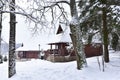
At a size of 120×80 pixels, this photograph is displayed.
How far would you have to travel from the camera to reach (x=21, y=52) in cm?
6284

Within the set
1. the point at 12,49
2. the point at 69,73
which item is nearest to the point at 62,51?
the point at 69,73

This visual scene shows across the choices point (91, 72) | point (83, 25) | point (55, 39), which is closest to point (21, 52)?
point (55, 39)

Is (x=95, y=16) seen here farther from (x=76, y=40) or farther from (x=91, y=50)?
(x=91, y=50)

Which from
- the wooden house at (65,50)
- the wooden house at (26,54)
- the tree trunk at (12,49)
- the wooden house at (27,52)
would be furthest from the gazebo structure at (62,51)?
the wooden house at (26,54)

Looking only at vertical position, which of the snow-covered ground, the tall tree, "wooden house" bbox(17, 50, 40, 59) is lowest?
the snow-covered ground

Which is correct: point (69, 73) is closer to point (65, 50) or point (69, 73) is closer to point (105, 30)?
point (105, 30)

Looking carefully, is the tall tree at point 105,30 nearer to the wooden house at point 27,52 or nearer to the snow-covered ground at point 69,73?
the snow-covered ground at point 69,73

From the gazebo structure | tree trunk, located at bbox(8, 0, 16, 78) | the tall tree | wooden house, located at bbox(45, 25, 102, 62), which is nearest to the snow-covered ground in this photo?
tree trunk, located at bbox(8, 0, 16, 78)

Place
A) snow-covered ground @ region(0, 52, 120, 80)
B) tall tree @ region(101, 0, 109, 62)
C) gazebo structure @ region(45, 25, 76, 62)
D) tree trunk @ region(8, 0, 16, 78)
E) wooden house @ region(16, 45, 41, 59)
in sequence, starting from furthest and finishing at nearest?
wooden house @ region(16, 45, 41, 59)
gazebo structure @ region(45, 25, 76, 62)
tall tree @ region(101, 0, 109, 62)
tree trunk @ region(8, 0, 16, 78)
snow-covered ground @ region(0, 52, 120, 80)

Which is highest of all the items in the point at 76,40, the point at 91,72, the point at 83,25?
the point at 83,25

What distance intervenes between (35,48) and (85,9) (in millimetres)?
41271

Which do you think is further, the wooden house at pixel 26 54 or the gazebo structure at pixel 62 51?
the wooden house at pixel 26 54

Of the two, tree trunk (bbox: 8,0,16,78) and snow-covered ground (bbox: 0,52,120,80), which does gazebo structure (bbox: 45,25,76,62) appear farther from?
tree trunk (bbox: 8,0,16,78)

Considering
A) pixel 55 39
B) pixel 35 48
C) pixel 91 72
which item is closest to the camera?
pixel 91 72
